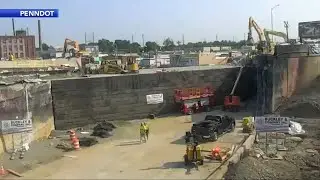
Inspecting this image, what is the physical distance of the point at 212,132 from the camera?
2655 cm

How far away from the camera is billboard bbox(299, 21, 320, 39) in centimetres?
6605

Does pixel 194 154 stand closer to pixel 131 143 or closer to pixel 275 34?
pixel 131 143

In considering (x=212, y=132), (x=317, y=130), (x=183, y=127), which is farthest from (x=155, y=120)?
(x=317, y=130)

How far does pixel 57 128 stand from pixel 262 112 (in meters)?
17.0

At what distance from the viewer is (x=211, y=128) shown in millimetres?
26766

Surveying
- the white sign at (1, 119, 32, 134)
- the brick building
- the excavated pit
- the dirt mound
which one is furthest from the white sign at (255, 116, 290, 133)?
the brick building

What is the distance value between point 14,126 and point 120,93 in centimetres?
1379

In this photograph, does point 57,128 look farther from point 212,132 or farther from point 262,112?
point 262,112

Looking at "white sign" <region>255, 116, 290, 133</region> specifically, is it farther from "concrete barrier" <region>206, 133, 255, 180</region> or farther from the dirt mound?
the dirt mound

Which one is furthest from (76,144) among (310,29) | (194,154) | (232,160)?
(310,29)

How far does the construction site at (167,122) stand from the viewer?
21.4 m

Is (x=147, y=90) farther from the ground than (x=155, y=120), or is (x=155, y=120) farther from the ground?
(x=147, y=90)

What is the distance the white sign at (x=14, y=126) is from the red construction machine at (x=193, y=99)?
16786 mm

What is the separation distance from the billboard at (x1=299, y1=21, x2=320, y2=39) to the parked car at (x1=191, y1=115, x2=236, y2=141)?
41.1m
